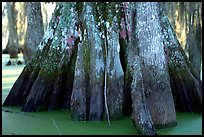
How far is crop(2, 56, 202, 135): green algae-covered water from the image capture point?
5059 millimetres

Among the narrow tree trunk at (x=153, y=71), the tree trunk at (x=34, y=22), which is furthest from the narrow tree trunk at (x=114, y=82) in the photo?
the tree trunk at (x=34, y=22)

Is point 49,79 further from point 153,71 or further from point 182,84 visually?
point 182,84

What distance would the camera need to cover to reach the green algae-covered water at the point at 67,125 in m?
5.06

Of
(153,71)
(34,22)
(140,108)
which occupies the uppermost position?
(34,22)

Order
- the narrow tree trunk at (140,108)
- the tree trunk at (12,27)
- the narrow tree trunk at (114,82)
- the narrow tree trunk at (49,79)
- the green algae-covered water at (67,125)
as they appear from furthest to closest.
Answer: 1. the tree trunk at (12,27)
2. the narrow tree trunk at (49,79)
3. the narrow tree trunk at (114,82)
4. the green algae-covered water at (67,125)
5. the narrow tree trunk at (140,108)

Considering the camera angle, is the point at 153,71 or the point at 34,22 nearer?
the point at 153,71

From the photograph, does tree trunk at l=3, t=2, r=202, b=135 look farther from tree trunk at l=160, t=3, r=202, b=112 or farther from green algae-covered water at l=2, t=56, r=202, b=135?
green algae-covered water at l=2, t=56, r=202, b=135

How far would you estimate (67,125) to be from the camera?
5449 millimetres

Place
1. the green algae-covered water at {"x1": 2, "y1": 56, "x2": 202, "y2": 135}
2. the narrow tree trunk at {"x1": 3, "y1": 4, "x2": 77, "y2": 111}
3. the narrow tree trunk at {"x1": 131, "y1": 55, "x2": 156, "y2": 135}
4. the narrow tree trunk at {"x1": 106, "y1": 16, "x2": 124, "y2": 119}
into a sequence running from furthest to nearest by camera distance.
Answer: the narrow tree trunk at {"x1": 3, "y1": 4, "x2": 77, "y2": 111}, the narrow tree trunk at {"x1": 106, "y1": 16, "x2": 124, "y2": 119}, the green algae-covered water at {"x1": 2, "y1": 56, "x2": 202, "y2": 135}, the narrow tree trunk at {"x1": 131, "y1": 55, "x2": 156, "y2": 135}

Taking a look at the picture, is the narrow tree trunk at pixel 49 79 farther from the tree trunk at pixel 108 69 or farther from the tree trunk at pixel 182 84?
the tree trunk at pixel 182 84

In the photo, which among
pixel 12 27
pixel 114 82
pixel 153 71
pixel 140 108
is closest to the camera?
pixel 140 108

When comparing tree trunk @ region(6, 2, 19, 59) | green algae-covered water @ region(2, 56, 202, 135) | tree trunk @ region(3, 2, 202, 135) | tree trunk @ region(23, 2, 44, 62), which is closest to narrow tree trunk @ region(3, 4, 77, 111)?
tree trunk @ region(3, 2, 202, 135)

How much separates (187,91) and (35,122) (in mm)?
2325

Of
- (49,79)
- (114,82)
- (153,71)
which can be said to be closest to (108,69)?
(114,82)
